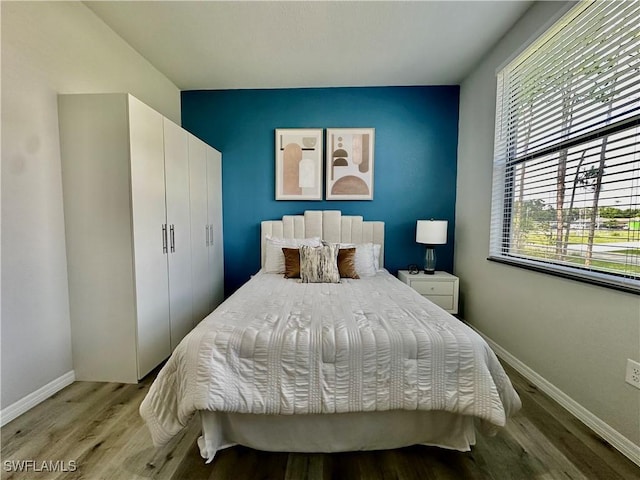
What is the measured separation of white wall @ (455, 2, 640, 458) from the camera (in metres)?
1.42

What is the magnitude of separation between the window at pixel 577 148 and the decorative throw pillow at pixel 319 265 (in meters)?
1.46

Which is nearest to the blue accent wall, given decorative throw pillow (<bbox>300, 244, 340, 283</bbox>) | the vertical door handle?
decorative throw pillow (<bbox>300, 244, 340, 283</bbox>)

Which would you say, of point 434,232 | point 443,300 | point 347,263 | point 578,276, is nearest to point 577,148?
point 578,276

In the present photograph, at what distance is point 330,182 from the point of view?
3254 millimetres

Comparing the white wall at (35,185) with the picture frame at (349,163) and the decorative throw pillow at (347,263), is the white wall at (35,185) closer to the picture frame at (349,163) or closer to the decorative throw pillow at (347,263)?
the decorative throw pillow at (347,263)

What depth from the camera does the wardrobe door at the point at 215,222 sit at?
306 cm

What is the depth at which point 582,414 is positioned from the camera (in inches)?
62.5

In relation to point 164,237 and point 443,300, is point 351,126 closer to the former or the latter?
point 443,300

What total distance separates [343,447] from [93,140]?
97.3 inches

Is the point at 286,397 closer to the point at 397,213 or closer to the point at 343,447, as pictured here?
the point at 343,447

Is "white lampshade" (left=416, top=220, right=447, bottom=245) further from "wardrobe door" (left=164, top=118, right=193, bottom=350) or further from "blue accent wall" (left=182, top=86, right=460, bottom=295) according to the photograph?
"wardrobe door" (left=164, top=118, right=193, bottom=350)

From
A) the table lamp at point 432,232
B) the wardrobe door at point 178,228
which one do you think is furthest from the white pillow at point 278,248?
the table lamp at point 432,232

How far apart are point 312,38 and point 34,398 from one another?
3303mm

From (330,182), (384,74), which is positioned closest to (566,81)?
(384,74)
